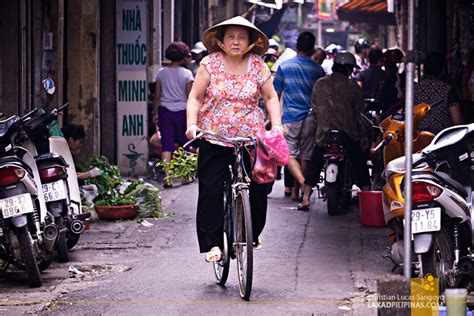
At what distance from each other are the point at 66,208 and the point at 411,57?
382cm

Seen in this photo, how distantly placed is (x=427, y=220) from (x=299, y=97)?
19.1 feet

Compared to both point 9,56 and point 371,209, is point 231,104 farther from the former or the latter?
point 9,56

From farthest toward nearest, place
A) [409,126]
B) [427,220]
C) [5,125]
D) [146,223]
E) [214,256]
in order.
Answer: [146,223], [5,125], [214,256], [427,220], [409,126]

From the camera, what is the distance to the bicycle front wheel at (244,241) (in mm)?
7570

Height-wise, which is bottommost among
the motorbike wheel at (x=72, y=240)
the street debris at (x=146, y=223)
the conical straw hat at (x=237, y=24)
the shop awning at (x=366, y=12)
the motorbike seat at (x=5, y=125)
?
the street debris at (x=146, y=223)

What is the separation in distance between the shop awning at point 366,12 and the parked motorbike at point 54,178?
19.4 metres

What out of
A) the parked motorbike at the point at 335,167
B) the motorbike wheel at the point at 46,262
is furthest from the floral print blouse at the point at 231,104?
the parked motorbike at the point at 335,167

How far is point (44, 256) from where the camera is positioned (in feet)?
28.8

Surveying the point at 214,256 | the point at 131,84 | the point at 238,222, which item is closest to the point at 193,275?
the point at 214,256

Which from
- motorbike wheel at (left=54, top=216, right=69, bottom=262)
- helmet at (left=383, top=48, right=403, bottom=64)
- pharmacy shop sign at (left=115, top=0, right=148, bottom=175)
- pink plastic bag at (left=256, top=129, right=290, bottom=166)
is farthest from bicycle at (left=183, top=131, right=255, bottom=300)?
pharmacy shop sign at (left=115, top=0, right=148, bottom=175)

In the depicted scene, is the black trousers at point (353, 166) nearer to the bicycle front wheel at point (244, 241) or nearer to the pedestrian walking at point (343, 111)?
the pedestrian walking at point (343, 111)

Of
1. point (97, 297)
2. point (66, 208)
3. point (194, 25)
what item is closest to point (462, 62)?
point (66, 208)

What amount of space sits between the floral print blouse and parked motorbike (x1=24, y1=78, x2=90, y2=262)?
1.42m

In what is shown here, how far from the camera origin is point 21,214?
8250 millimetres
